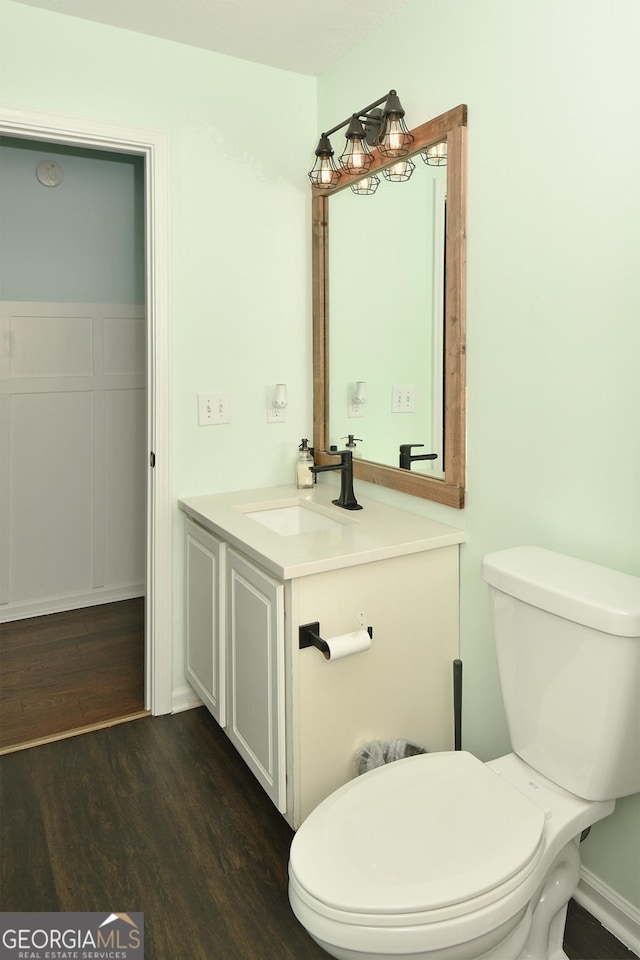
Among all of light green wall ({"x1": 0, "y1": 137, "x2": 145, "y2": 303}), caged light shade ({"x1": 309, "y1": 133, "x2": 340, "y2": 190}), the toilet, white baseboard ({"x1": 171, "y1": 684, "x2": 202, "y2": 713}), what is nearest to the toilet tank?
the toilet

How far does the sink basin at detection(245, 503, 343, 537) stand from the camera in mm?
2264

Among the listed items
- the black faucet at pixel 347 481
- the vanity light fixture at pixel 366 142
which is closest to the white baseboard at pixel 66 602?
the black faucet at pixel 347 481

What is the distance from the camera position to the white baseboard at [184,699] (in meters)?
2.42

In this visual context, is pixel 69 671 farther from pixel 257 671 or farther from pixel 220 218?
pixel 220 218

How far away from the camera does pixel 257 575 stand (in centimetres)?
177

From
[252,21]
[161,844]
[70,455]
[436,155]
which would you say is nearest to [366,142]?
[436,155]

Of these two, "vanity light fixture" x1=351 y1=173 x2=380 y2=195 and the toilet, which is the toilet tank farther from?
"vanity light fixture" x1=351 y1=173 x2=380 y2=195

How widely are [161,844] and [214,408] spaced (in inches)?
55.4

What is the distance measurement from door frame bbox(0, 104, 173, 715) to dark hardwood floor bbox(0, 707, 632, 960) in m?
0.27

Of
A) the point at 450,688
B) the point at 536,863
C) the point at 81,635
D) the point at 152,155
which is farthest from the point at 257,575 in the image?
the point at 81,635

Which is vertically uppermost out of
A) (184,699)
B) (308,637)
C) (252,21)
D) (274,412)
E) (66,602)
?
(252,21)

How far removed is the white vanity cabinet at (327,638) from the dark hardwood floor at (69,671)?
64cm

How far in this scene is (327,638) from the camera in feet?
5.53

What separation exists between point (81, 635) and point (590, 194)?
2721 millimetres
